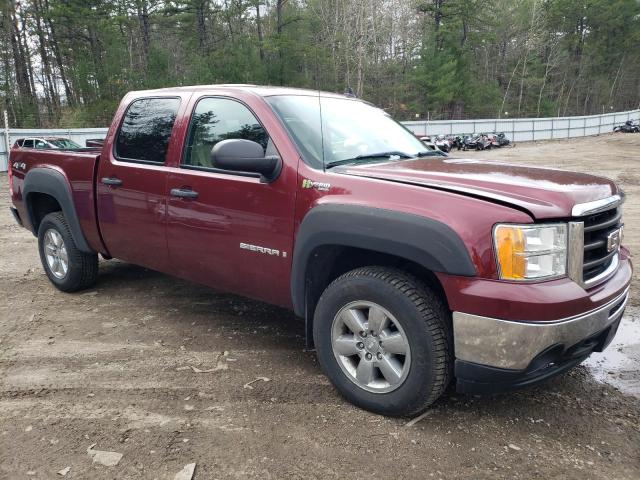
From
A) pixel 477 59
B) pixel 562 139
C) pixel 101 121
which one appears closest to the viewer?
pixel 101 121

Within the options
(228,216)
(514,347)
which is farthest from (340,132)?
(514,347)

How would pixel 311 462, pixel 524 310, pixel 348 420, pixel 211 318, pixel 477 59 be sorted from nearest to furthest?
pixel 524 310 < pixel 311 462 < pixel 348 420 < pixel 211 318 < pixel 477 59

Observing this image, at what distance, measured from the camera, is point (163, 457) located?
105 inches

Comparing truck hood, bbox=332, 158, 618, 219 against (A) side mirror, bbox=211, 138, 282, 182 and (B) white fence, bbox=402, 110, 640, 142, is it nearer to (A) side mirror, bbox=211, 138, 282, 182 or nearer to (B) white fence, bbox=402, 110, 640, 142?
(A) side mirror, bbox=211, 138, 282, 182

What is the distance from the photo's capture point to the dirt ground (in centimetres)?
261

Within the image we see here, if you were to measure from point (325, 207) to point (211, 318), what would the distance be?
2.04 m

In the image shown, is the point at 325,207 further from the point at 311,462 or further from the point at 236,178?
the point at 311,462

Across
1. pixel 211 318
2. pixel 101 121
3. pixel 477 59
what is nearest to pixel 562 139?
pixel 477 59

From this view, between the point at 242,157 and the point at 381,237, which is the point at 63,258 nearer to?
the point at 242,157

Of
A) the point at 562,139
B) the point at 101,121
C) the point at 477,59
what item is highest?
the point at 477,59

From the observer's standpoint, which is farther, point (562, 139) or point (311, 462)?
point (562, 139)

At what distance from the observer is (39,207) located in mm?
5520

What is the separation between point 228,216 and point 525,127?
1702 inches

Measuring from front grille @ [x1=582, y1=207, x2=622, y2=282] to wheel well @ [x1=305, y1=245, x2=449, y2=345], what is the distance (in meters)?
0.81
